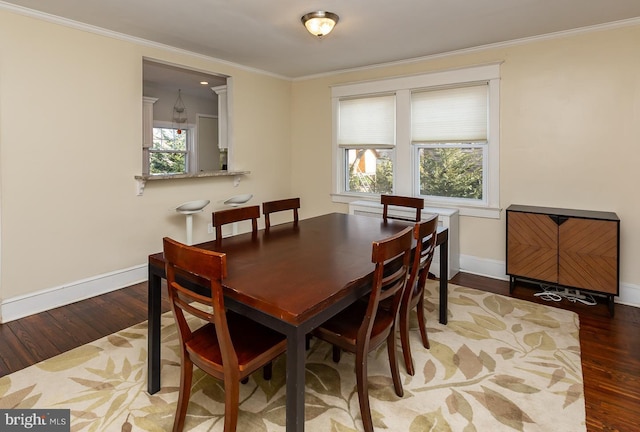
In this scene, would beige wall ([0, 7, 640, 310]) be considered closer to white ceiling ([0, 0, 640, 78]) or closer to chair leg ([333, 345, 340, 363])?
white ceiling ([0, 0, 640, 78])

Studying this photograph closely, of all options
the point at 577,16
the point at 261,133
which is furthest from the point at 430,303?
the point at 261,133

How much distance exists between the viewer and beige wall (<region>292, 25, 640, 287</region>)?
10.2ft

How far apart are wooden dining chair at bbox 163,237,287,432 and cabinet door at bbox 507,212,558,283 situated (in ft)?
8.75

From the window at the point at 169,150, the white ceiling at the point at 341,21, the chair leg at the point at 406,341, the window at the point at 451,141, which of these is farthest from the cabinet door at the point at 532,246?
the window at the point at 169,150

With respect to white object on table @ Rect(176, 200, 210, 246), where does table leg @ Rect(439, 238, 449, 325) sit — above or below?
below

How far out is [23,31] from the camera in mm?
2805

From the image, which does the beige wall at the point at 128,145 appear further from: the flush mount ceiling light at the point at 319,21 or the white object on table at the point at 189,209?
the flush mount ceiling light at the point at 319,21

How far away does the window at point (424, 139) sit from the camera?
3799mm

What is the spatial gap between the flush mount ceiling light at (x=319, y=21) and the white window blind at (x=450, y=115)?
169 cm

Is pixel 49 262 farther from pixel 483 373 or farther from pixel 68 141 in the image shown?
pixel 483 373

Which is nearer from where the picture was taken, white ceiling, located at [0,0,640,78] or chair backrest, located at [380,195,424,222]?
white ceiling, located at [0,0,640,78]

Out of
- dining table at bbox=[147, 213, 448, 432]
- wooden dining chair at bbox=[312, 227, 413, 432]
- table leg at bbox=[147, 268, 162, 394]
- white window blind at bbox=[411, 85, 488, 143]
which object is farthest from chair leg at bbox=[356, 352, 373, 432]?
white window blind at bbox=[411, 85, 488, 143]

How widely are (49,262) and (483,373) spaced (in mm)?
3426

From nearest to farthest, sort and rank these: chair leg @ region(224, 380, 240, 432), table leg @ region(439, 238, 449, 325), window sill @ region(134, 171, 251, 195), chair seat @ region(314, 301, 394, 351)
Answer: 1. chair leg @ region(224, 380, 240, 432)
2. chair seat @ region(314, 301, 394, 351)
3. table leg @ region(439, 238, 449, 325)
4. window sill @ region(134, 171, 251, 195)
